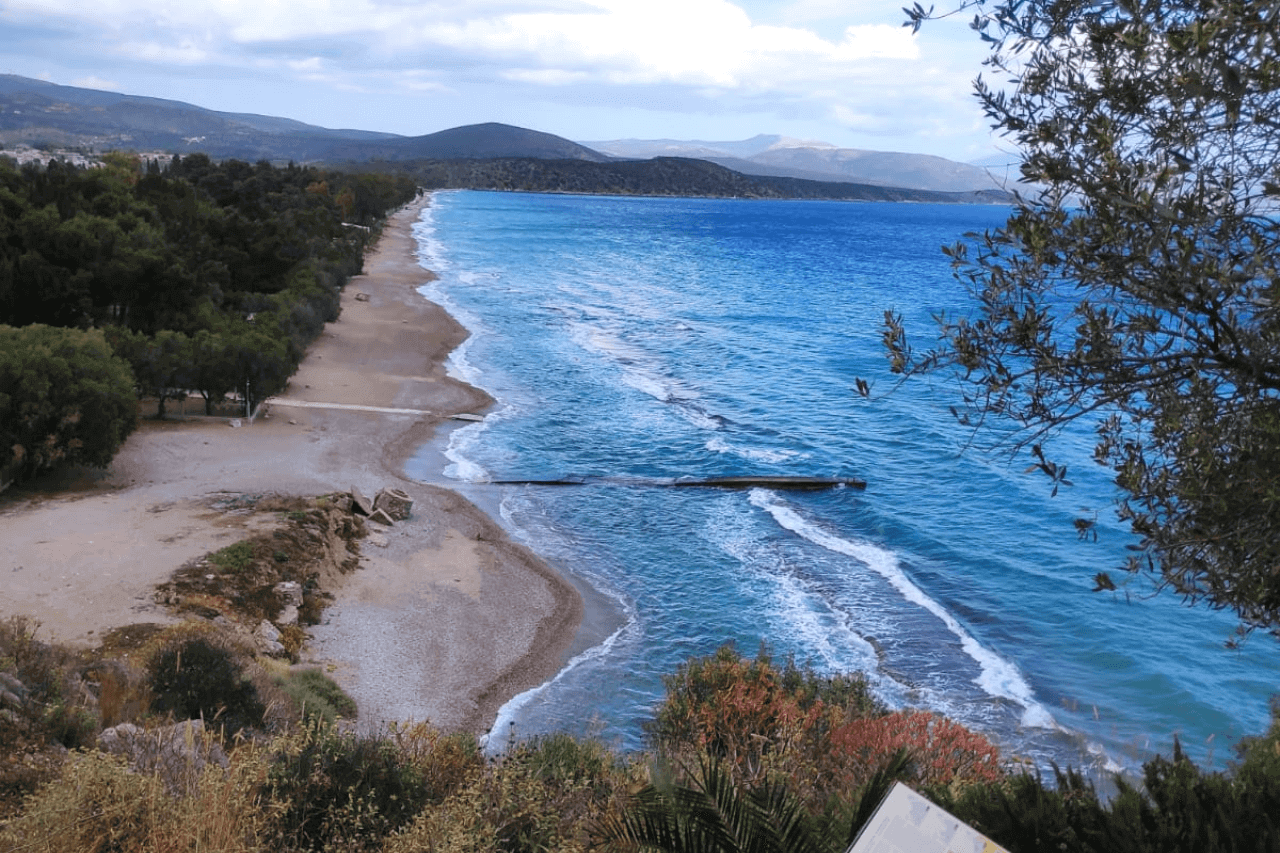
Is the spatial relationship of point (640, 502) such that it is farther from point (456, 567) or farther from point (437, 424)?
point (437, 424)

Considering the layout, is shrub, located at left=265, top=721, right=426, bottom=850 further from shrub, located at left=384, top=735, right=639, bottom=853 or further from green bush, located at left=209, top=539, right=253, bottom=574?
green bush, located at left=209, top=539, right=253, bottom=574

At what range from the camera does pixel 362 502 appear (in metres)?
21.3

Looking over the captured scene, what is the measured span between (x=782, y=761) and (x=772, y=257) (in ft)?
322

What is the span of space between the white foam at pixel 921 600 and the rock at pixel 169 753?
12299 millimetres

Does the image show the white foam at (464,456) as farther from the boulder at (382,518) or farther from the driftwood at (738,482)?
the boulder at (382,518)

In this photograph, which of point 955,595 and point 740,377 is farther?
point 740,377

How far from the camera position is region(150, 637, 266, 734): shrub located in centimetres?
1007

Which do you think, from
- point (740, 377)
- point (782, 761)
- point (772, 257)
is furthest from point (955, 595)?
point (772, 257)

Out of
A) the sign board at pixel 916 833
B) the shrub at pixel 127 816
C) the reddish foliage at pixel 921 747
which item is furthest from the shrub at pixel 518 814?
the sign board at pixel 916 833

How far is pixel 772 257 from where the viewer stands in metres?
102

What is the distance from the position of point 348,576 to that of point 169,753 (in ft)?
39.3

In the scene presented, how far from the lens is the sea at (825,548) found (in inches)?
599

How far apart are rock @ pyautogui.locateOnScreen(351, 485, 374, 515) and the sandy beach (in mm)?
496

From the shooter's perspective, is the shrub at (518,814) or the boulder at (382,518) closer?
the shrub at (518,814)
